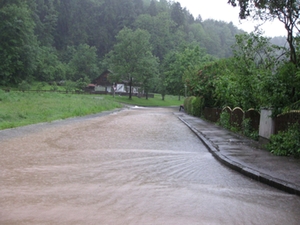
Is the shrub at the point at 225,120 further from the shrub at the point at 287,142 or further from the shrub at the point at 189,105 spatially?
the shrub at the point at 189,105

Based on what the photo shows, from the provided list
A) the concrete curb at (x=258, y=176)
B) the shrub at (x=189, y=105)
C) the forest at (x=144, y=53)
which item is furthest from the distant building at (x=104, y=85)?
the concrete curb at (x=258, y=176)

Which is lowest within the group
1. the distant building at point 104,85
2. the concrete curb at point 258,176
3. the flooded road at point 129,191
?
the flooded road at point 129,191

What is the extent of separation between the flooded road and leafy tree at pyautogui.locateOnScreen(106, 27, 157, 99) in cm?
7487

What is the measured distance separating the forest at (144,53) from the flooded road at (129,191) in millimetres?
4514

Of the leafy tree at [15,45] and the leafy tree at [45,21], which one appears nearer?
the leafy tree at [15,45]

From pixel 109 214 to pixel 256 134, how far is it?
1055 cm

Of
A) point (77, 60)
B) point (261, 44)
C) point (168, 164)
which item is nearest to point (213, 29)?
point (77, 60)

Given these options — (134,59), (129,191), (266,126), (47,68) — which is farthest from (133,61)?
(129,191)

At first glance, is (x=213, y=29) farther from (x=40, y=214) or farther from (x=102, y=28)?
(x=40, y=214)

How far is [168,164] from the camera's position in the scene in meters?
9.18

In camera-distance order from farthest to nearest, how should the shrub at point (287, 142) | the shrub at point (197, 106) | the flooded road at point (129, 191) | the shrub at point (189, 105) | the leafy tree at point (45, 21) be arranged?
the leafy tree at point (45, 21), the shrub at point (189, 105), the shrub at point (197, 106), the shrub at point (287, 142), the flooded road at point (129, 191)

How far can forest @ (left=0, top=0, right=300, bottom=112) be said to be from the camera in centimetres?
1494

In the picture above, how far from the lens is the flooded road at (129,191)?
4980 mm

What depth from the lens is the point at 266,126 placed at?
1229cm
